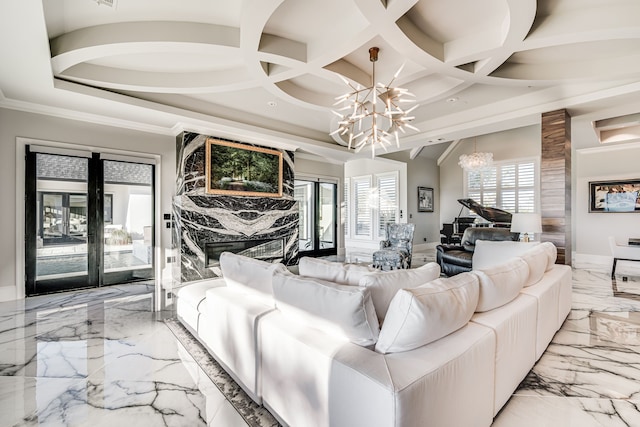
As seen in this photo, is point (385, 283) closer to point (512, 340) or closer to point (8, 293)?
point (512, 340)

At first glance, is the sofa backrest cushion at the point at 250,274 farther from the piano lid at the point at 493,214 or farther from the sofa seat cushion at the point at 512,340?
the piano lid at the point at 493,214

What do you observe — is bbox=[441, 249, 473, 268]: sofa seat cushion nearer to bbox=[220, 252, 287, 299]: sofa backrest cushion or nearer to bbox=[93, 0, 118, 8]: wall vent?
bbox=[220, 252, 287, 299]: sofa backrest cushion

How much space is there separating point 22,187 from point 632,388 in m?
6.79

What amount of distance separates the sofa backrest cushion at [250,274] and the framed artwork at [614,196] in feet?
27.4

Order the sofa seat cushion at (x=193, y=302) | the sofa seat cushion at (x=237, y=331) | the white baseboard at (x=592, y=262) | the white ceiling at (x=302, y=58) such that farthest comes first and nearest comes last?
1. the white baseboard at (x=592, y=262)
2. the white ceiling at (x=302, y=58)
3. the sofa seat cushion at (x=193, y=302)
4. the sofa seat cushion at (x=237, y=331)

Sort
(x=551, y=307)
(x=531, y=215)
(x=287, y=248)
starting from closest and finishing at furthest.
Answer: (x=551, y=307) < (x=531, y=215) < (x=287, y=248)

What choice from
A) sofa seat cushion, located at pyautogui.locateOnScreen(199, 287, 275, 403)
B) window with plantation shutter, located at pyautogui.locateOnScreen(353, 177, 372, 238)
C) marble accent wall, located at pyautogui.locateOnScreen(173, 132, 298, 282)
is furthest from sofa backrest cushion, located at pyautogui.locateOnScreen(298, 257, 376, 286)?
window with plantation shutter, located at pyautogui.locateOnScreen(353, 177, 372, 238)

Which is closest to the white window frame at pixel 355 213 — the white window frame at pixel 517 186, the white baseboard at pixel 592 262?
the white window frame at pixel 517 186

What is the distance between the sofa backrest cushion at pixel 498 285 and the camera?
1757 millimetres

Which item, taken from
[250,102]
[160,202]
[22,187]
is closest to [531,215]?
[250,102]

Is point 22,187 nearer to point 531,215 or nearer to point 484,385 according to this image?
point 484,385

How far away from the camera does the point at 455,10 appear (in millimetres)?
2805

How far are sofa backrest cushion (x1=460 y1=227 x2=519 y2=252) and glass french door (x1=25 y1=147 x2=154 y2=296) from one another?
5628 mm

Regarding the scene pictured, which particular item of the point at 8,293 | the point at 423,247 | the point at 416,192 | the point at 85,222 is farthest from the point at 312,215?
the point at 8,293
